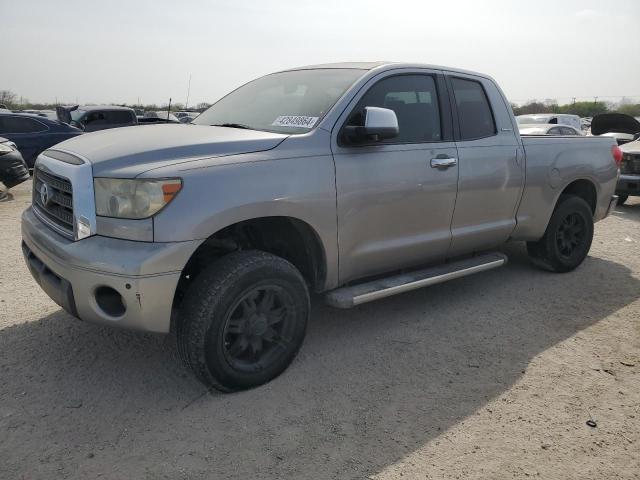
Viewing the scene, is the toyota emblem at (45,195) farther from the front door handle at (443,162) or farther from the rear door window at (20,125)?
the rear door window at (20,125)

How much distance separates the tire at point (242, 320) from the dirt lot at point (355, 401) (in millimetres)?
164

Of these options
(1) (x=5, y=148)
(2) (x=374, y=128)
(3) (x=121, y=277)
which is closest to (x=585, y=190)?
(2) (x=374, y=128)

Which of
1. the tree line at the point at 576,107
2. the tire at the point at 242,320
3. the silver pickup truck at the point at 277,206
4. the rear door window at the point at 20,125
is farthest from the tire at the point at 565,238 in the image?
the tree line at the point at 576,107

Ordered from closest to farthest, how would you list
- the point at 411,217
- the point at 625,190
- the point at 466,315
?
the point at 411,217, the point at 466,315, the point at 625,190

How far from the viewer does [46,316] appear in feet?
12.7

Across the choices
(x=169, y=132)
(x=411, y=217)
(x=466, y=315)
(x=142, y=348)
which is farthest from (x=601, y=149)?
(x=142, y=348)

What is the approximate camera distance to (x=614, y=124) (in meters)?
11.9

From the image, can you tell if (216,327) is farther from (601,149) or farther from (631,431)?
(601,149)

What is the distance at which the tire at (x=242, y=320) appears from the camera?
275cm

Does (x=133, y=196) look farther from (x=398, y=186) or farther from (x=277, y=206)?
(x=398, y=186)

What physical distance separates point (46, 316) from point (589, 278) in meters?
4.85

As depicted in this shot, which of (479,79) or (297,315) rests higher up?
(479,79)

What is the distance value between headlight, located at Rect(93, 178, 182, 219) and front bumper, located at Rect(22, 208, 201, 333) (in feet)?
0.48

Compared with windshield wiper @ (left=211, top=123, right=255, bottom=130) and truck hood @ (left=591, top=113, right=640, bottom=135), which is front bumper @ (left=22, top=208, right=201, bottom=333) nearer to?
windshield wiper @ (left=211, top=123, right=255, bottom=130)
